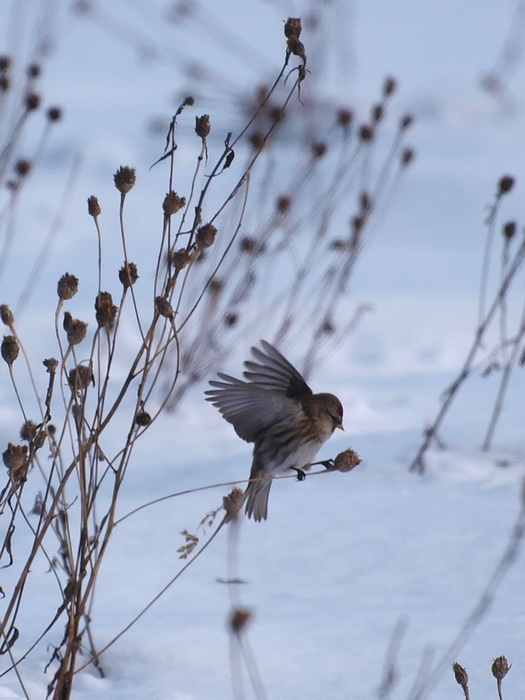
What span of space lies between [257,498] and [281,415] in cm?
40

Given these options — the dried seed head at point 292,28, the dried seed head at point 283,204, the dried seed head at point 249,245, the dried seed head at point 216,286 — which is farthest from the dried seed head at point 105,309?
the dried seed head at point 216,286

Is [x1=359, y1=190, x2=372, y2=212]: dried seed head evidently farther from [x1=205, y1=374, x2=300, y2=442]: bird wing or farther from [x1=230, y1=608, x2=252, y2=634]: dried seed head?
[x1=230, y1=608, x2=252, y2=634]: dried seed head

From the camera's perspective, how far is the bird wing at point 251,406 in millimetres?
1957

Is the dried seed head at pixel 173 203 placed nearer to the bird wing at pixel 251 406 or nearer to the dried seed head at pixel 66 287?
the dried seed head at pixel 66 287

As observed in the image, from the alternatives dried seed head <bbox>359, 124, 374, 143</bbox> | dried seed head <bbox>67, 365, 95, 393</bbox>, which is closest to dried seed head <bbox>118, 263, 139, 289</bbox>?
dried seed head <bbox>67, 365, 95, 393</bbox>

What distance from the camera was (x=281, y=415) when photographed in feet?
6.82

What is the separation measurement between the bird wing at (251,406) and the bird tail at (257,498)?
21 cm

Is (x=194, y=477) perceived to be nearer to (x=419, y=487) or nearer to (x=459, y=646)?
(x=419, y=487)

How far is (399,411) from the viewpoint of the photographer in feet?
15.0

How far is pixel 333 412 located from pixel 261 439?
0.17m

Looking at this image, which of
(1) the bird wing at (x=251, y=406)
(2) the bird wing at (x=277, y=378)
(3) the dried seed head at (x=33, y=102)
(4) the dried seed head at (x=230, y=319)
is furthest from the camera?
(4) the dried seed head at (x=230, y=319)

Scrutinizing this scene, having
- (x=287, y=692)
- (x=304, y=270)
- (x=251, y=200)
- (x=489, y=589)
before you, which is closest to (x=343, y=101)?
(x=251, y=200)

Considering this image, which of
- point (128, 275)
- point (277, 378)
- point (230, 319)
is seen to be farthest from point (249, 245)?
point (128, 275)

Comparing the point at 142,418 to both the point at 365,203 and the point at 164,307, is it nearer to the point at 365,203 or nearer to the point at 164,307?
the point at 164,307
